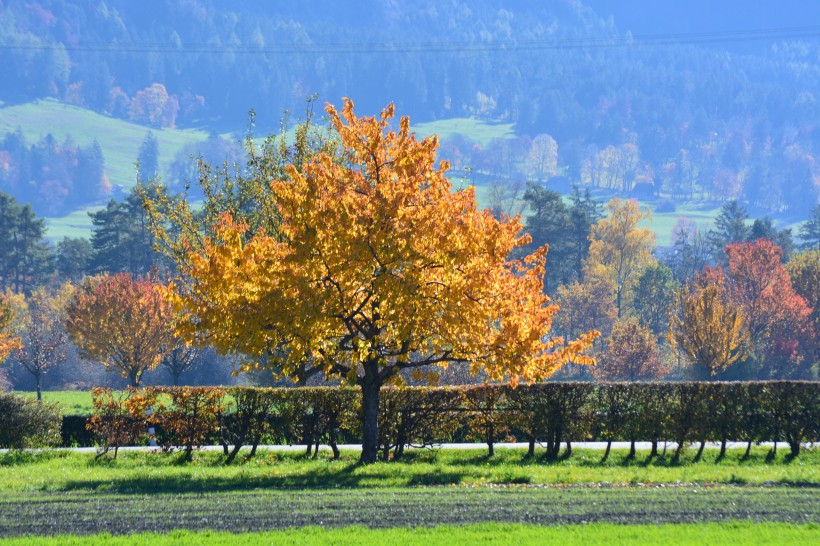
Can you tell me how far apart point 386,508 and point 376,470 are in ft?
15.8

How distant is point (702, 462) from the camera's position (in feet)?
72.6

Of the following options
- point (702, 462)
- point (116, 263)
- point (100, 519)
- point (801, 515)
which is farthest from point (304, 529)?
point (116, 263)

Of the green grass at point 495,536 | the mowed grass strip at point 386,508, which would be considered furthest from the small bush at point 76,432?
the green grass at point 495,536

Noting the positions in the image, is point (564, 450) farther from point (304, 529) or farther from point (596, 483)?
point (304, 529)

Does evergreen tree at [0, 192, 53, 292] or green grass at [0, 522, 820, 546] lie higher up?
evergreen tree at [0, 192, 53, 292]

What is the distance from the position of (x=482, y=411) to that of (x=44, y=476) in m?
10.3

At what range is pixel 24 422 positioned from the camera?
77.2 ft

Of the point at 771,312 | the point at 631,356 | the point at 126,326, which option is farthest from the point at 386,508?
the point at 771,312

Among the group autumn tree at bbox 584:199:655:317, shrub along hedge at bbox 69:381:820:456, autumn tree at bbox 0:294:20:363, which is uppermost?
autumn tree at bbox 584:199:655:317

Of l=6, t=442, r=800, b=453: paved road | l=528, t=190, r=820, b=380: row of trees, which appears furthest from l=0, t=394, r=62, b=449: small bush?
l=528, t=190, r=820, b=380: row of trees

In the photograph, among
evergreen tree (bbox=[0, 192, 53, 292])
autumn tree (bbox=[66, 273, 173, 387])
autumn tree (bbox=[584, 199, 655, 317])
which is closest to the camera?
autumn tree (bbox=[66, 273, 173, 387])

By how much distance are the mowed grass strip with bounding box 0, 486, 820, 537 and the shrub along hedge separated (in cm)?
597

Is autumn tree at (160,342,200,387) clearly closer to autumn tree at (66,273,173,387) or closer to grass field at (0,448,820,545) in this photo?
autumn tree at (66,273,173,387)

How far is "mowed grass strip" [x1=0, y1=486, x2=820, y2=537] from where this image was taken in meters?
13.6
